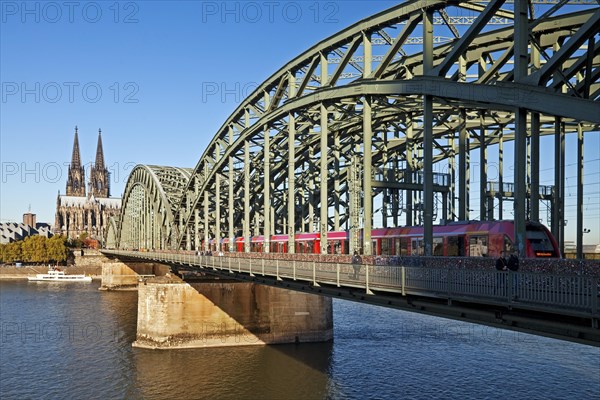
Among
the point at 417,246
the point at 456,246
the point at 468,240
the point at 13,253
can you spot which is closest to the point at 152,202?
the point at 13,253

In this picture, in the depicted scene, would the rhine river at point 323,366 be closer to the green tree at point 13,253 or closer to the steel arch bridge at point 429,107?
the steel arch bridge at point 429,107

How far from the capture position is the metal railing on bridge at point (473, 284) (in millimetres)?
14211

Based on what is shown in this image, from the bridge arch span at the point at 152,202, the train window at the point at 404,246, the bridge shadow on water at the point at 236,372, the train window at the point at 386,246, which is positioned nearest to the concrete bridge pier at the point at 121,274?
the bridge arch span at the point at 152,202

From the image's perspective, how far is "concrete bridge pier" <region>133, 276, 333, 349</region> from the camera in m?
51.2

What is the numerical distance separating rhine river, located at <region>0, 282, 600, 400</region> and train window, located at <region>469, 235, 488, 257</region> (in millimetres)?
9267

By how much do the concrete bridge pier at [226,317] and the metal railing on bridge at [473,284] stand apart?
24024mm

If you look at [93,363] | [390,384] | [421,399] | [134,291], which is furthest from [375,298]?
[134,291]

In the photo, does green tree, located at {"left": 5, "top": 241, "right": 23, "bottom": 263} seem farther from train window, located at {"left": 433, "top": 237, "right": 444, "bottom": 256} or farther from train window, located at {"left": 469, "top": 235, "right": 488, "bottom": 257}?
train window, located at {"left": 469, "top": 235, "right": 488, "bottom": 257}

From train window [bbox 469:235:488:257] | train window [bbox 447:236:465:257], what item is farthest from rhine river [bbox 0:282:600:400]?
train window [bbox 469:235:488:257]

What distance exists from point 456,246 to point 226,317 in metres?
26.5

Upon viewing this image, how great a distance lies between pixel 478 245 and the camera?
2923 centimetres

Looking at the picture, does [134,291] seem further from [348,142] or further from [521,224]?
[521,224]

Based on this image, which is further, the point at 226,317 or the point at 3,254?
the point at 3,254

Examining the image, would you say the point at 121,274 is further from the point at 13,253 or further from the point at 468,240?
the point at 468,240
